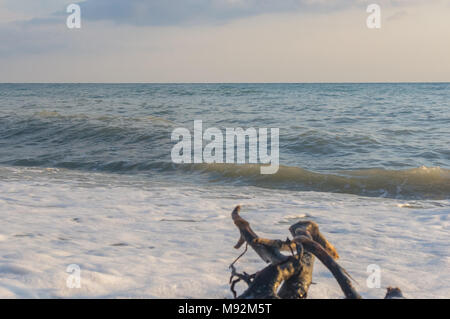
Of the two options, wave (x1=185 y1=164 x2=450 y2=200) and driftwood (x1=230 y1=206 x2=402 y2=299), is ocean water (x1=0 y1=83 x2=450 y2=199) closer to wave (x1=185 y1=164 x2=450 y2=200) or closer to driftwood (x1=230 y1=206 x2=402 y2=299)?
wave (x1=185 y1=164 x2=450 y2=200)

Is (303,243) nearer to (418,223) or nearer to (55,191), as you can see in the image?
(418,223)

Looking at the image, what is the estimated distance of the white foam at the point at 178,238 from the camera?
2.87 m

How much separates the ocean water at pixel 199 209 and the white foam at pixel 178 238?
15mm

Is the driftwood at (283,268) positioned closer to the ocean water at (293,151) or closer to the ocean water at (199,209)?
the ocean water at (199,209)

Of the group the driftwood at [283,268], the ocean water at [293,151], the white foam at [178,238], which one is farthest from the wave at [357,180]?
the driftwood at [283,268]

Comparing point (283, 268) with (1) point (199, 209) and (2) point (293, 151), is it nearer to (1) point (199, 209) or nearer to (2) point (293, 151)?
(1) point (199, 209)

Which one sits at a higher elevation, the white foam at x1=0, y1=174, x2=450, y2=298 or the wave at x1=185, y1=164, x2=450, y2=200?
the white foam at x1=0, y1=174, x2=450, y2=298

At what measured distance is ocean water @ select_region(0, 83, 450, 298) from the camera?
304cm

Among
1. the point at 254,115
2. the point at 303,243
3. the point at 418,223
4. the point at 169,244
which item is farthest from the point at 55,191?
the point at 254,115

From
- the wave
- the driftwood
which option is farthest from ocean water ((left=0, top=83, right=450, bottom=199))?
the driftwood

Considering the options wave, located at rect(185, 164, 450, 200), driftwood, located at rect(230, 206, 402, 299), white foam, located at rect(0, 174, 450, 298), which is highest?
driftwood, located at rect(230, 206, 402, 299)

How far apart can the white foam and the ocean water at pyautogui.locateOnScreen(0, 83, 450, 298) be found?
15mm

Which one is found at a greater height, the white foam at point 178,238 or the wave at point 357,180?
the white foam at point 178,238
